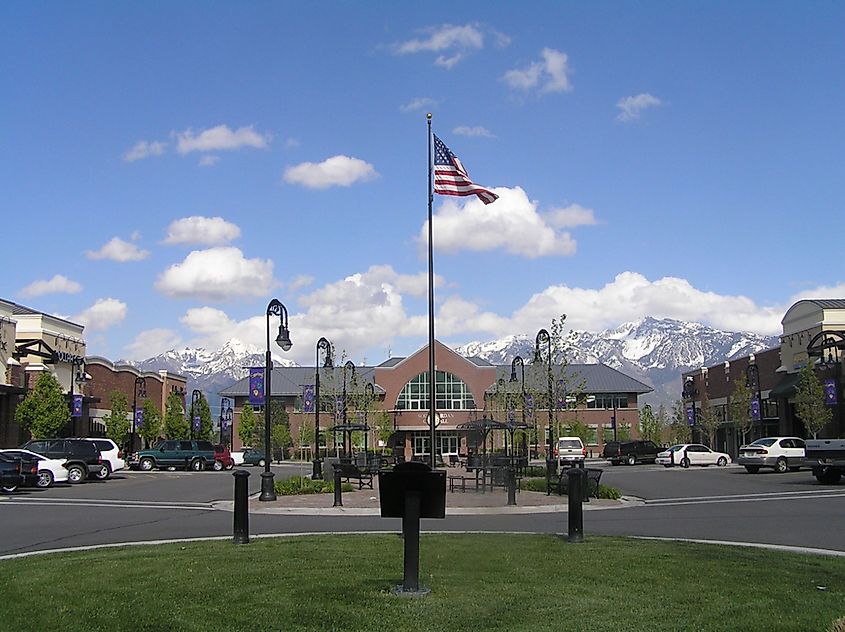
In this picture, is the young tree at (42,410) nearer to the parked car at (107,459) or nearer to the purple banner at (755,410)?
the parked car at (107,459)

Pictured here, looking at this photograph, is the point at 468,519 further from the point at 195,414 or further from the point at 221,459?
the point at 195,414

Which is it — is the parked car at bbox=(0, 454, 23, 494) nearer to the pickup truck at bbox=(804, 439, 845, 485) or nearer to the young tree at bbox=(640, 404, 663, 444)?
the pickup truck at bbox=(804, 439, 845, 485)

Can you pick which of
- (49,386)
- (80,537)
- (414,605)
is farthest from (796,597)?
(49,386)

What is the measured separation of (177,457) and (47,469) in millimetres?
20293

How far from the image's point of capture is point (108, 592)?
9805 mm

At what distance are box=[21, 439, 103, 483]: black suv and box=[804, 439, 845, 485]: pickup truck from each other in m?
29.2

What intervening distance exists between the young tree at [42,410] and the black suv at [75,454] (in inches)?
391

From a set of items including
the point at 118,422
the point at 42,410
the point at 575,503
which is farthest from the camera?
the point at 118,422

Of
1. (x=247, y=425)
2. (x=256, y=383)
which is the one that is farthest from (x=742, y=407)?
(x=247, y=425)

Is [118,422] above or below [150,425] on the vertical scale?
above

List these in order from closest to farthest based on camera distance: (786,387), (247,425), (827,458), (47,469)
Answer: (827,458)
(47,469)
(786,387)
(247,425)

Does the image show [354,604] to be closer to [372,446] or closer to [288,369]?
[372,446]

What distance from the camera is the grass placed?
8.34 m

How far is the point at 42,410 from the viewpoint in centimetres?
5078
